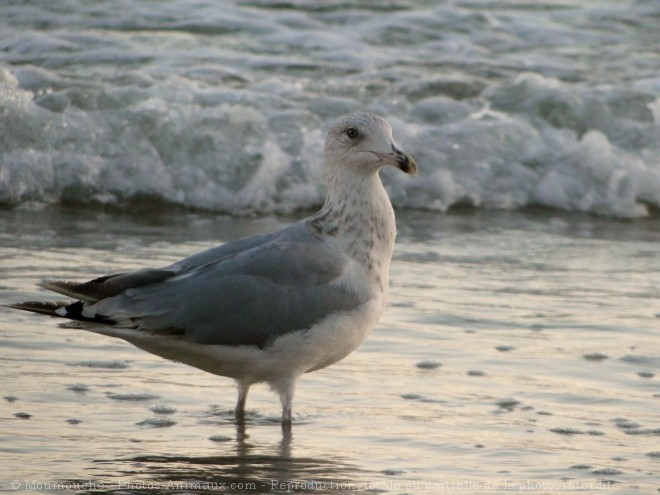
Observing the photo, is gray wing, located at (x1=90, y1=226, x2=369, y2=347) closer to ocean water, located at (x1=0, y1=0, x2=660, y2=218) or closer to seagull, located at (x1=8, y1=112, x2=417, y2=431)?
seagull, located at (x1=8, y1=112, x2=417, y2=431)

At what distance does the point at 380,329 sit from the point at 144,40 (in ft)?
Result: 23.7

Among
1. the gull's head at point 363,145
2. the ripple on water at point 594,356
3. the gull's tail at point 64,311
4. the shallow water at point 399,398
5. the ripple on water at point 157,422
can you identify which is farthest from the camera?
the ripple on water at point 594,356

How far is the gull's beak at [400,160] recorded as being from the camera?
18.3 feet

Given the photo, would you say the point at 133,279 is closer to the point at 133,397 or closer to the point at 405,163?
the point at 133,397

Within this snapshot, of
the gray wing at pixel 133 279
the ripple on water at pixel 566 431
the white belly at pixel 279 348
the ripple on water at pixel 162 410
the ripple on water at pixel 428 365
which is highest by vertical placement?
the gray wing at pixel 133 279

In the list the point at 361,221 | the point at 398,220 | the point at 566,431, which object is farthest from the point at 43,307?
the point at 398,220

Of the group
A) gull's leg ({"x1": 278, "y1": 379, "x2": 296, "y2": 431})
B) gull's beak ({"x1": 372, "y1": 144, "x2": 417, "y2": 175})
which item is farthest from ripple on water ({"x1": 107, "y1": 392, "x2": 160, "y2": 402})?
gull's beak ({"x1": 372, "y1": 144, "x2": 417, "y2": 175})

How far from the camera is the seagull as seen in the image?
5270 mm

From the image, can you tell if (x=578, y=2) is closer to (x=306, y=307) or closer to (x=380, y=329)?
(x=380, y=329)

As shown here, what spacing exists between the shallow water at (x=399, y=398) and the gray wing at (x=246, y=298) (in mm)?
413

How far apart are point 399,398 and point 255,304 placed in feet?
2.80

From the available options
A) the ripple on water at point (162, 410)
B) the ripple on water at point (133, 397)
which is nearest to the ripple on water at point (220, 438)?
the ripple on water at point (162, 410)

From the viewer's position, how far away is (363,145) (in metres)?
5.69

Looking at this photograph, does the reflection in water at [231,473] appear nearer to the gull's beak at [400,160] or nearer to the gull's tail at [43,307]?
the gull's tail at [43,307]
